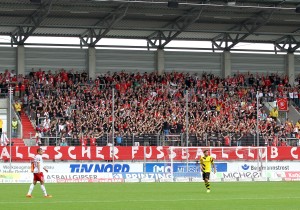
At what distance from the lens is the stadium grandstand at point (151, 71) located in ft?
175

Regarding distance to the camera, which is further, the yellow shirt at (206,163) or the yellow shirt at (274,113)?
the yellow shirt at (274,113)

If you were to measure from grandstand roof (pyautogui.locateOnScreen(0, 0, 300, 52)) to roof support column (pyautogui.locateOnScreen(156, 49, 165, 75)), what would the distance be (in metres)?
0.60

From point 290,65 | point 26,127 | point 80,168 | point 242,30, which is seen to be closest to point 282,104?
point 242,30

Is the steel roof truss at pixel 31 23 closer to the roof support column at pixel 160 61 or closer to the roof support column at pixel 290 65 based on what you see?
the roof support column at pixel 160 61

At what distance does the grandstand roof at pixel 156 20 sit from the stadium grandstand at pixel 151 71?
96 mm

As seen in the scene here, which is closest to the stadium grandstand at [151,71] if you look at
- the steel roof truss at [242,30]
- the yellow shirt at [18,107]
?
the steel roof truss at [242,30]

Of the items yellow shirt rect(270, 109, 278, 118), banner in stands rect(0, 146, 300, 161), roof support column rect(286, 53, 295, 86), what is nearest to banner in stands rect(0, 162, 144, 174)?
banner in stands rect(0, 146, 300, 161)

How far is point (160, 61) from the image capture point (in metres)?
67.4

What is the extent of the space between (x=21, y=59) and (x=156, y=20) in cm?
1102

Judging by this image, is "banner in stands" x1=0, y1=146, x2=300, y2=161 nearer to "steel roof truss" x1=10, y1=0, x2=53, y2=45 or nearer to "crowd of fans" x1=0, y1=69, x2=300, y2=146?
"crowd of fans" x1=0, y1=69, x2=300, y2=146

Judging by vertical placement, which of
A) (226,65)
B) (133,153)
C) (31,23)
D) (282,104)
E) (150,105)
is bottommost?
(133,153)

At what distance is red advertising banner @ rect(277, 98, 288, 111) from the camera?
64.5 m

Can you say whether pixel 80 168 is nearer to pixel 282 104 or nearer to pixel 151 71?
pixel 151 71
